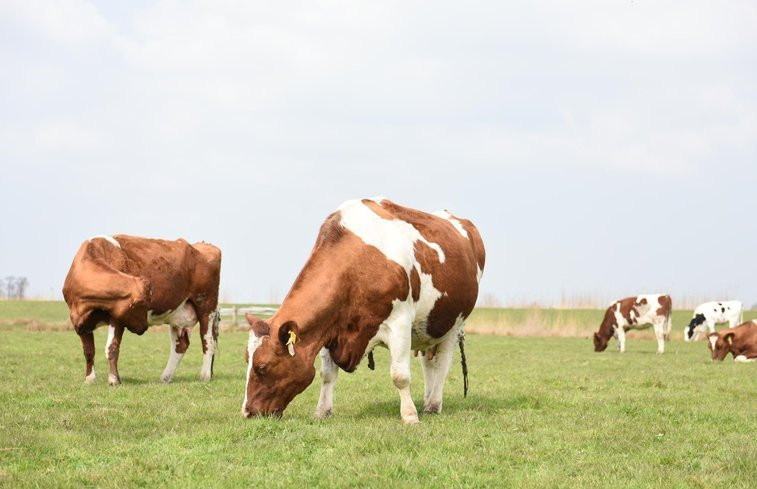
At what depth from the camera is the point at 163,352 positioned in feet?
79.5

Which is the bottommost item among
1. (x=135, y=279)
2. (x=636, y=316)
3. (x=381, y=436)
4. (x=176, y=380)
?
(x=176, y=380)

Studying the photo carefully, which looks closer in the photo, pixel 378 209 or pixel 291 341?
pixel 291 341

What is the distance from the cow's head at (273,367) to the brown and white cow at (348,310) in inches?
0.4

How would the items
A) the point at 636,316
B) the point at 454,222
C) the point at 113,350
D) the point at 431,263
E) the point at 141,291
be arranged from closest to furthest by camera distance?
the point at 431,263, the point at 454,222, the point at 141,291, the point at 113,350, the point at 636,316

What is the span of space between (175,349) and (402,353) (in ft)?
25.6

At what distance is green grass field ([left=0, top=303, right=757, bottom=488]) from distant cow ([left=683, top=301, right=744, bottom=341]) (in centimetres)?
2523

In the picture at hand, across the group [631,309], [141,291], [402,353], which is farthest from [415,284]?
[631,309]

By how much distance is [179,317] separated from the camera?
16.2 m

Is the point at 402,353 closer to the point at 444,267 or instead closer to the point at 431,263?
the point at 431,263

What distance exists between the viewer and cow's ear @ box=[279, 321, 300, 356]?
9078 millimetres

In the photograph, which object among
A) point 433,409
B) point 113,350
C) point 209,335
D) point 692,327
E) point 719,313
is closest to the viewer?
point 433,409

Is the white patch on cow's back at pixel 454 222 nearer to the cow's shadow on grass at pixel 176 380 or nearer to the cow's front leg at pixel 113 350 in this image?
the cow's shadow on grass at pixel 176 380

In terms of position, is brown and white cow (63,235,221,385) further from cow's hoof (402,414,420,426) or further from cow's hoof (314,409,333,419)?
cow's hoof (402,414,420,426)

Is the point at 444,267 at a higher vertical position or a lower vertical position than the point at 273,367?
higher
